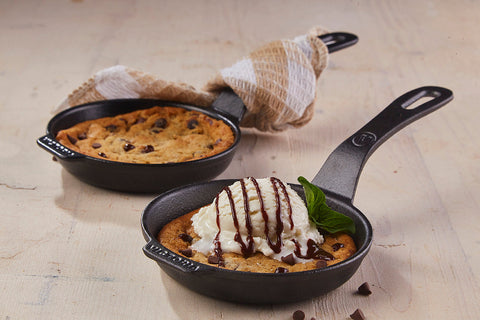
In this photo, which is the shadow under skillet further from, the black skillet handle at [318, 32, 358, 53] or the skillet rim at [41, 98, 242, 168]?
the black skillet handle at [318, 32, 358, 53]

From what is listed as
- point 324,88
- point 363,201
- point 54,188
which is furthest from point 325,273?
point 324,88

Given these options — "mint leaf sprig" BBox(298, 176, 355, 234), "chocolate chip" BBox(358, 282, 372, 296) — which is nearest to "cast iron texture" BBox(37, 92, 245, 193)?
"mint leaf sprig" BBox(298, 176, 355, 234)

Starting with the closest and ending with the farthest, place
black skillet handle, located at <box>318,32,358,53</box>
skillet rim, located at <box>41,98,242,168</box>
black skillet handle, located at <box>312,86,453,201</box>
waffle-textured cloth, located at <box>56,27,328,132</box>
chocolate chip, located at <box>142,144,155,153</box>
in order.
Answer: black skillet handle, located at <box>312,86,453,201</box> → skillet rim, located at <box>41,98,242,168</box> → chocolate chip, located at <box>142,144,155,153</box> → waffle-textured cloth, located at <box>56,27,328,132</box> → black skillet handle, located at <box>318,32,358,53</box>

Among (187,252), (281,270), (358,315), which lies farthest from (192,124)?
(358,315)

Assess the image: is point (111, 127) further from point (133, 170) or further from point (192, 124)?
point (133, 170)

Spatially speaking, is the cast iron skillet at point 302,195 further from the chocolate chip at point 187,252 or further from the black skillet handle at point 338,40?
the black skillet handle at point 338,40

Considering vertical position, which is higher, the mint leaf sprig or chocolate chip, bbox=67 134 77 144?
the mint leaf sprig
